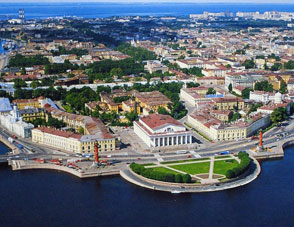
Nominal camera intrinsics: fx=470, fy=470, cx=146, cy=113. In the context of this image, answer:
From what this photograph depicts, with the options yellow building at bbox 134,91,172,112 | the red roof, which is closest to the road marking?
the red roof

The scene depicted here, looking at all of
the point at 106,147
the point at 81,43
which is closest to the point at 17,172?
the point at 106,147

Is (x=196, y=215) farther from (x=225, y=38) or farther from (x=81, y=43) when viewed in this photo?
(x=225, y=38)

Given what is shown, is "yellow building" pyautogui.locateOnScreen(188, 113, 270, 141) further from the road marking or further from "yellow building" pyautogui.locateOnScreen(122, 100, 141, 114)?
"yellow building" pyautogui.locateOnScreen(122, 100, 141, 114)

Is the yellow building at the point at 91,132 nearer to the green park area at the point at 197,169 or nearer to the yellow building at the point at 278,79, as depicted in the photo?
the green park area at the point at 197,169

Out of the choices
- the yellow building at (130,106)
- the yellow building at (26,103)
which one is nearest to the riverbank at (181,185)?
the yellow building at (130,106)

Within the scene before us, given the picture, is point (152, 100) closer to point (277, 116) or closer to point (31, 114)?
point (31, 114)
